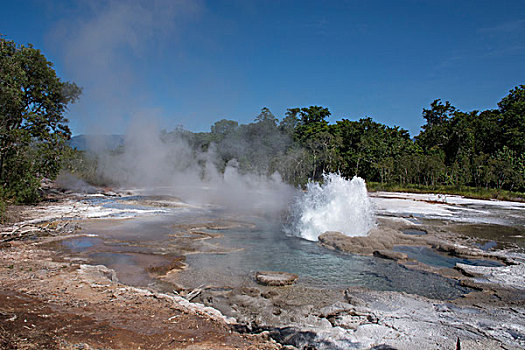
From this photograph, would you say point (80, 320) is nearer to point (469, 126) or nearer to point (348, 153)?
point (348, 153)

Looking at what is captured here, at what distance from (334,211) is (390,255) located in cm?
352

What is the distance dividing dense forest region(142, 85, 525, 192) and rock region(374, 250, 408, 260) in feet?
63.9

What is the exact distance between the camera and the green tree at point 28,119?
49.0ft

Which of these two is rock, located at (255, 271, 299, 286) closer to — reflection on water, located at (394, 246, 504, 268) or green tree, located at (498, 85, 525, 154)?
reflection on water, located at (394, 246, 504, 268)

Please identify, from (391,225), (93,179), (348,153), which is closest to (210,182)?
(93,179)

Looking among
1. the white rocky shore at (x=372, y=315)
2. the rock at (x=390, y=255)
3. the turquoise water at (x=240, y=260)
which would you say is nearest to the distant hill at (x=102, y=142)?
the turquoise water at (x=240, y=260)

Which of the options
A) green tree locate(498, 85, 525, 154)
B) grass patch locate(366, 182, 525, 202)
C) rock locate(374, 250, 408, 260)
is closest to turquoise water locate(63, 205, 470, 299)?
rock locate(374, 250, 408, 260)

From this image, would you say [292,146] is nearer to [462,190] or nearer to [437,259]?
[462,190]

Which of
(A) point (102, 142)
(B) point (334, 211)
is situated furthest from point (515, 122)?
(A) point (102, 142)

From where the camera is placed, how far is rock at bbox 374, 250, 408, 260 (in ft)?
28.4

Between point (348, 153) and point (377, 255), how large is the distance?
34482mm

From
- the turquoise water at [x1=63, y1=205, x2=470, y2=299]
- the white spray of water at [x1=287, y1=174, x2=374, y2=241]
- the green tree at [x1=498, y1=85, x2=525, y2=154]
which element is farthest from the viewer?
the green tree at [x1=498, y1=85, x2=525, y2=154]

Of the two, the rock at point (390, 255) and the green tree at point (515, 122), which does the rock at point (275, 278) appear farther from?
the green tree at point (515, 122)

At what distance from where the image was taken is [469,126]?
44.1m
